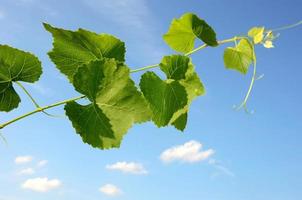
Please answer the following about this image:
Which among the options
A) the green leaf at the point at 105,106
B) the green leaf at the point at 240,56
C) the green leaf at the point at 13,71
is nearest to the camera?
the green leaf at the point at 105,106

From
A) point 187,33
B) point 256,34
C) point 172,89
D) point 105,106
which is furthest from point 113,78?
point 256,34

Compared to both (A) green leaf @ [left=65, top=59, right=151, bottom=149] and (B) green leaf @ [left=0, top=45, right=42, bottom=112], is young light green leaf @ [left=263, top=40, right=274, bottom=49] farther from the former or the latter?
(B) green leaf @ [left=0, top=45, right=42, bottom=112]

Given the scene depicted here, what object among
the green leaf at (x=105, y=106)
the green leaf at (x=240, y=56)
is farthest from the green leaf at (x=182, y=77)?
the green leaf at (x=240, y=56)

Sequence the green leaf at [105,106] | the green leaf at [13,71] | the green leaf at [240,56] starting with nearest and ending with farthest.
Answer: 1. the green leaf at [105,106]
2. the green leaf at [13,71]
3. the green leaf at [240,56]

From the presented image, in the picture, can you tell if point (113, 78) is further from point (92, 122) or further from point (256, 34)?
point (256, 34)

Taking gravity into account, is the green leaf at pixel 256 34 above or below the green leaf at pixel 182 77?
above

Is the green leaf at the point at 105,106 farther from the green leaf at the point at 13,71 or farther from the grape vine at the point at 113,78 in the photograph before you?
the green leaf at the point at 13,71

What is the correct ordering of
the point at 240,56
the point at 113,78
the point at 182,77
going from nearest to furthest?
the point at 113,78 → the point at 182,77 → the point at 240,56

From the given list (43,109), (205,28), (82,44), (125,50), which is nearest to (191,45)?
(205,28)

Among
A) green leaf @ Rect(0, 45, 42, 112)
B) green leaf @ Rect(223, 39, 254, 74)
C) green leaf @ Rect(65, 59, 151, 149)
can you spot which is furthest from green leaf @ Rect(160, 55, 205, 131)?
green leaf @ Rect(0, 45, 42, 112)

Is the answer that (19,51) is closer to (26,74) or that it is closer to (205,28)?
(26,74)
